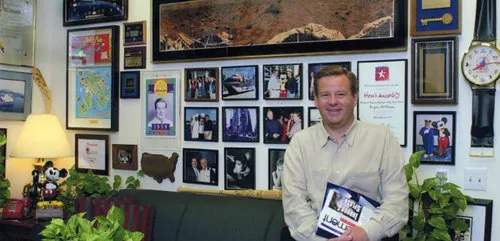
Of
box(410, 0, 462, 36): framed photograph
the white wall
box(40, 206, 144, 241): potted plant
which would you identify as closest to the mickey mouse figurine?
the white wall

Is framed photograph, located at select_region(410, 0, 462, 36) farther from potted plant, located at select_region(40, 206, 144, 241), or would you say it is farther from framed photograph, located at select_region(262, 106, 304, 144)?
potted plant, located at select_region(40, 206, 144, 241)

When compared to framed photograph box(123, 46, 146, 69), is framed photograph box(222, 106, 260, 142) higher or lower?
lower

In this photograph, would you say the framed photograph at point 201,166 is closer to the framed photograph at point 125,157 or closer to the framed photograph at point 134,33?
the framed photograph at point 125,157

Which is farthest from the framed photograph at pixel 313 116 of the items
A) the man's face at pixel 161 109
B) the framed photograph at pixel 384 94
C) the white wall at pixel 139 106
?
the man's face at pixel 161 109

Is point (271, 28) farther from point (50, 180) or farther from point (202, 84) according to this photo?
point (50, 180)

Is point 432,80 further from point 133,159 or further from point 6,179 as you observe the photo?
point 6,179

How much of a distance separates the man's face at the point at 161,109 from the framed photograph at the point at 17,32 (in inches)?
42.3

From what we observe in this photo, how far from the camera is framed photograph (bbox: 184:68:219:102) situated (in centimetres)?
310

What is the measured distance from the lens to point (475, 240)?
2.46m

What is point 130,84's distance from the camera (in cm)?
338

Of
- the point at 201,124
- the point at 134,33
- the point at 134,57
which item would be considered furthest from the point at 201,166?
the point at 134,33

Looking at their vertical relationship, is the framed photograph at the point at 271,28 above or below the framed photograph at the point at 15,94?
above

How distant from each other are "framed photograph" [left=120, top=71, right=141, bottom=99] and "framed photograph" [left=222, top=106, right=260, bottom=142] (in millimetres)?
666

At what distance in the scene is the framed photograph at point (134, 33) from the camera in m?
3.33
